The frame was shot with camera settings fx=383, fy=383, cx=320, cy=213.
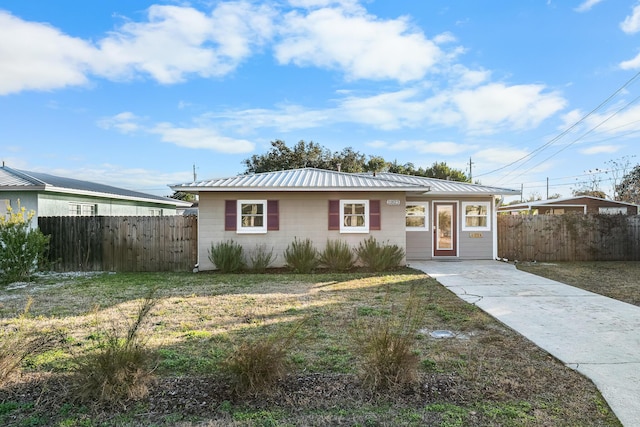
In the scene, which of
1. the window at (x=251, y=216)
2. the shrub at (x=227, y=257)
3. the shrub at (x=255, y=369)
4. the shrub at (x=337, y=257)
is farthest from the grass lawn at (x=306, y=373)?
the window at (x=251, y=216)

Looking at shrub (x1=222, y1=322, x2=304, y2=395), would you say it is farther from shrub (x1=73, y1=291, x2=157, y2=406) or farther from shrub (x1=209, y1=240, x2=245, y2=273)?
shrub (x1=209, y1=240, x2=245, y2=273)

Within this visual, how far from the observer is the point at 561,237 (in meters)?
14.4

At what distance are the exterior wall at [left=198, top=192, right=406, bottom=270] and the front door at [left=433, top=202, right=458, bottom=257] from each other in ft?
8.10

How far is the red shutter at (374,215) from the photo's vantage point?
12.2 m

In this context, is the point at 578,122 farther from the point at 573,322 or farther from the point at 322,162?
the point at 573,322

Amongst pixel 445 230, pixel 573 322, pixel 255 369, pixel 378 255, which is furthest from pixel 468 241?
pixel 255 369

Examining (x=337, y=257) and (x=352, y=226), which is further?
(x=352, y=226)

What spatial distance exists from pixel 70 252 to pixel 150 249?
2442 mm

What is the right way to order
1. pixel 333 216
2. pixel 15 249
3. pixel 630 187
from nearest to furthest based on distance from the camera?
pixel 15 249, pixel 333 216, pixel 630 187

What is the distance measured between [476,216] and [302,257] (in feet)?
22.7

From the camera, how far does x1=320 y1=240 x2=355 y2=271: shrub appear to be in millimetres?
11672

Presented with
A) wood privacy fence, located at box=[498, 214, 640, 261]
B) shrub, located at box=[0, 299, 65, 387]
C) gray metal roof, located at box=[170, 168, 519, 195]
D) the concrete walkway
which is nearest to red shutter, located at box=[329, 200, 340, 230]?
gray metal roof, located at box=[170, 168, 519, 195]

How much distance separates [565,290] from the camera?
8.29m

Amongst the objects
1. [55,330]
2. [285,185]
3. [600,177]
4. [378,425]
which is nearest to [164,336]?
[55,330]
